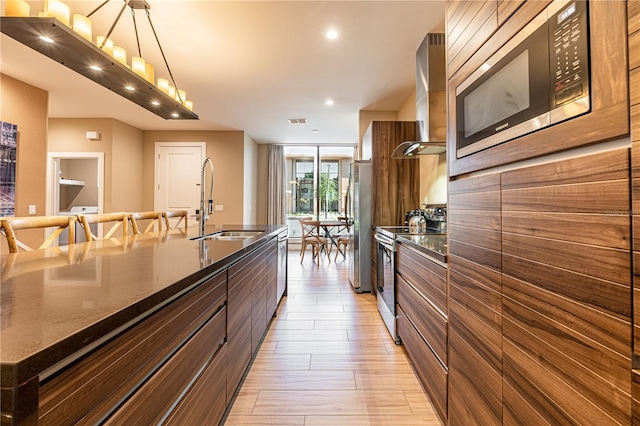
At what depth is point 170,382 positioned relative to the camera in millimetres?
899

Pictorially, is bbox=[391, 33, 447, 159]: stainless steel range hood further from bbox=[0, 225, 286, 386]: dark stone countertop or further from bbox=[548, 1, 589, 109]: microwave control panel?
bbox=[0, 225, 286, 386]: dark stone countertop

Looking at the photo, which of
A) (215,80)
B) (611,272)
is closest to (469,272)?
(611,272)

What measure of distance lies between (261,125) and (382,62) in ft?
10.6

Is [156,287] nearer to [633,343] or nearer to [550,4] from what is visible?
[633,343]

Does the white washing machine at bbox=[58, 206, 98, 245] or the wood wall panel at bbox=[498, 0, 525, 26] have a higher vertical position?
the wood wall panel at bbox=[498, 0, 525, 26]

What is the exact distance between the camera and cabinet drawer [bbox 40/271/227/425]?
1.69 ft

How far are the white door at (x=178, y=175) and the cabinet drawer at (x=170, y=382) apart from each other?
5.67 meters

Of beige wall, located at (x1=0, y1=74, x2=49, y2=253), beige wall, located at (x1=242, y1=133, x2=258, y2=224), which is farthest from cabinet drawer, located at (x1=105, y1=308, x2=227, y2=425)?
beige wall, located at (x1=242, y1=133, x2=258, y2=224)

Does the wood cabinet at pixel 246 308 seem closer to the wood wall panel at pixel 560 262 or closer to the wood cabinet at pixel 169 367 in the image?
the wood cabinet at pixel 169 367

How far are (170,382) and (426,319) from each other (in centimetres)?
136

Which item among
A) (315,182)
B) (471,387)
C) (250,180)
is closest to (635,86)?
(471,387)

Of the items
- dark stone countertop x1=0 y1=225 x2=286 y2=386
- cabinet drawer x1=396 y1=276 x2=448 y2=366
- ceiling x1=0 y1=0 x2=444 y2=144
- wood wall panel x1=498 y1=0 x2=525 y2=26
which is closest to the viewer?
dark stone countertop x1=0 y1=225 x2=286 y2=386

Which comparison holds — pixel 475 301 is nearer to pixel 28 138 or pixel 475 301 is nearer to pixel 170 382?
pixel 170 382

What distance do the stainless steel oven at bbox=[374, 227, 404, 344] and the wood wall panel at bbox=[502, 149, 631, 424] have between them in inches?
62.3
